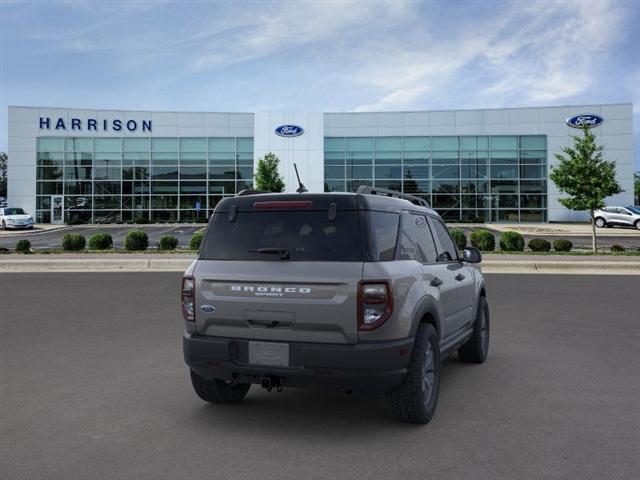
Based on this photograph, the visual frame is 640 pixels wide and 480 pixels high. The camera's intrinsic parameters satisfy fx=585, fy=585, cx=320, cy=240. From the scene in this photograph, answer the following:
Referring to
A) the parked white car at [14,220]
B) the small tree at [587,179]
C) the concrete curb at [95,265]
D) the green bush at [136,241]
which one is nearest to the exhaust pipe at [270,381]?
the concrete curb at [95,265]

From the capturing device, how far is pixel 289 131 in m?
46.8

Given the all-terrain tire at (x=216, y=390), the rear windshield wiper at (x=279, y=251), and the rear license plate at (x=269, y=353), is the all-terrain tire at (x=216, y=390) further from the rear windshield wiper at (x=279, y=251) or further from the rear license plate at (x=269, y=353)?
the rear windshield wiper at (x=279, y=251)

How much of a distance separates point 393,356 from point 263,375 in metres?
0.96

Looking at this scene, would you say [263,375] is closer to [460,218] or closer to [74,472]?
[74,472]

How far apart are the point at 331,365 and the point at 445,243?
7.91 feet

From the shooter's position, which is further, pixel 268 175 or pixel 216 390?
pixel 268 175

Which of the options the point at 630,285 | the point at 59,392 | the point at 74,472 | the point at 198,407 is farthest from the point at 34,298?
the point at 630,285

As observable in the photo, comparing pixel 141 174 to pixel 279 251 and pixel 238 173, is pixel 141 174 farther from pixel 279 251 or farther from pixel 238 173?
pixel 279 251

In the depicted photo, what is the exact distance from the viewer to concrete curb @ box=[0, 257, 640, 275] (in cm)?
1775

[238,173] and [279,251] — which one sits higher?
[238,173]

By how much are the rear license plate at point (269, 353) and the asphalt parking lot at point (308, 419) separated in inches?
22.0

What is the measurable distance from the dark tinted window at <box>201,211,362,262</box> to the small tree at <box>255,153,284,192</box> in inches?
1448

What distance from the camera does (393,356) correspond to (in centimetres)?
410

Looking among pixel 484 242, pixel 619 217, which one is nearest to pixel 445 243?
pixel 484 242
